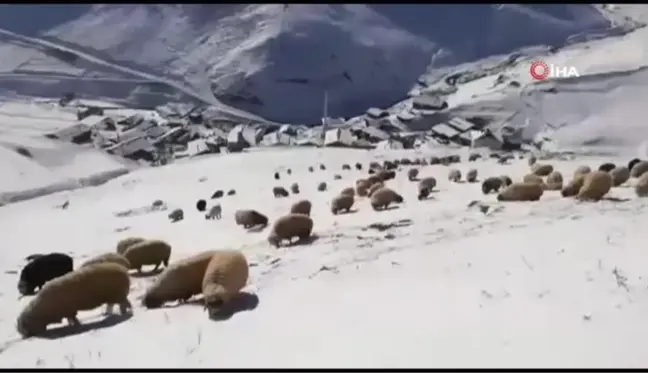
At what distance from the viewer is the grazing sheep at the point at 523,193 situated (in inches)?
436

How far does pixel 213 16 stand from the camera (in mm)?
78812

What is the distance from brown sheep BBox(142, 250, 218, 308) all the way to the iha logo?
45377 millimetres

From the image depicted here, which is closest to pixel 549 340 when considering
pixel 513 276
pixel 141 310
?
pixel 513 276

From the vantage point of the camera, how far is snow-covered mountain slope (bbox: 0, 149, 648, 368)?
4.46 m

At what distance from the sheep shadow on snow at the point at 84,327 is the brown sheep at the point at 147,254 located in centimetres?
225

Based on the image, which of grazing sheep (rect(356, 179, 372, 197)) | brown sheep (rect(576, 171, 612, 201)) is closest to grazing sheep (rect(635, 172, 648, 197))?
brown sheep (rect(576, 171, 612, 201))

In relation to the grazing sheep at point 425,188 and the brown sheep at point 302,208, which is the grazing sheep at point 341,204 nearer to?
the brown sheep at point 302,208

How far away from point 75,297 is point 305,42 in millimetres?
66690

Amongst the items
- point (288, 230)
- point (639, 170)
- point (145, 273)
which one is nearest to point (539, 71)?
point (639, 170)

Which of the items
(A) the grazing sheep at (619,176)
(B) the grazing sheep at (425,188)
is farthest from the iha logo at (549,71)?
(A) the grazing sheep at (619,176)

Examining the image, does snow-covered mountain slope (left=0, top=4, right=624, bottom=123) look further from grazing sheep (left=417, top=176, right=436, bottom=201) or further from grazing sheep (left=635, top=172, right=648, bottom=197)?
grazing sheep (left=635, top=172, right=648, bottom=197)

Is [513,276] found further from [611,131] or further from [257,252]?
[611,131]

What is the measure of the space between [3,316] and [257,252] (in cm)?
305

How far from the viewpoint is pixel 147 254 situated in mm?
8617
